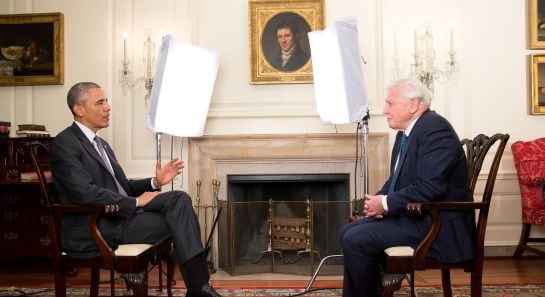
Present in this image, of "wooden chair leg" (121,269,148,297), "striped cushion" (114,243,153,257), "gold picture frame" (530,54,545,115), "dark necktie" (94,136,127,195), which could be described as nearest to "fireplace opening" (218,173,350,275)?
"dark necktie" (94,136,127,195)

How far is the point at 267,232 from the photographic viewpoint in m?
4.52

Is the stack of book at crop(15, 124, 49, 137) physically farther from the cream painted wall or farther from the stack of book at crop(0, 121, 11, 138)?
the cream painted wall

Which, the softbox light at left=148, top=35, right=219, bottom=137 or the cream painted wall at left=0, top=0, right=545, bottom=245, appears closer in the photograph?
the softbox light at left=148, top=35, right=219, bottom=137

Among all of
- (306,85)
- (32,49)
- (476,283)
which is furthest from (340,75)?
(32,49)

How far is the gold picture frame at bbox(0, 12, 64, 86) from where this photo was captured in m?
5.09

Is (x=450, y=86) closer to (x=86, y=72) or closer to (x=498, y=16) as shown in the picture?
(x=498, y=16)

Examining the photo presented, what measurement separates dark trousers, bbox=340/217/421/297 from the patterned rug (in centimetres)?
106

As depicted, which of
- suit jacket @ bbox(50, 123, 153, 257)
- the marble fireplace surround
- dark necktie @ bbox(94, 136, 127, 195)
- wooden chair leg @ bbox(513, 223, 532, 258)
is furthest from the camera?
the marble fireplace surround

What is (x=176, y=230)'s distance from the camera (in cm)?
291

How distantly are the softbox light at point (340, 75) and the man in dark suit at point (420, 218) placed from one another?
1.32 meters

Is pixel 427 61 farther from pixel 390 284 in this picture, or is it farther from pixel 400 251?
pixel 390 284

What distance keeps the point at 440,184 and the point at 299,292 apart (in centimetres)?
159

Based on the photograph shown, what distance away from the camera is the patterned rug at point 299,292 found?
143 inches

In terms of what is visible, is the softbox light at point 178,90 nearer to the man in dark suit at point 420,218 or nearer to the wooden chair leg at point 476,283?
the man in dark suit at point 420,218
